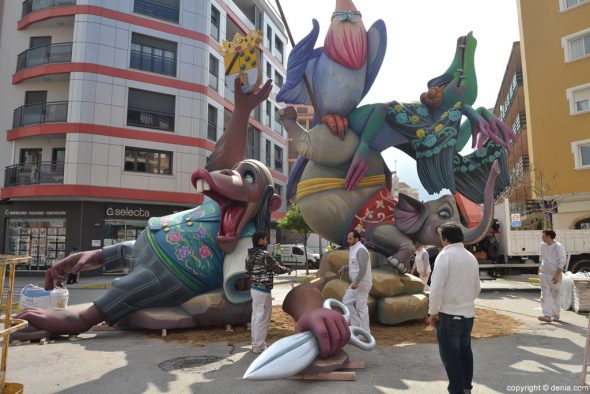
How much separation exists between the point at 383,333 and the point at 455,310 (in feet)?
11.0

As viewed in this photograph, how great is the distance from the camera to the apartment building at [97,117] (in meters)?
18.9

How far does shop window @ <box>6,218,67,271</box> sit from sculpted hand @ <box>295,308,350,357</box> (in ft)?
59.8

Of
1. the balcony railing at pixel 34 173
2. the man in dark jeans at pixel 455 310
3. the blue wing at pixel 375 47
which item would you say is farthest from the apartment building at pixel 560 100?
the balcony railing at pixel 34 173

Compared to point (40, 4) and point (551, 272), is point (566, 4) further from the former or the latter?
point (40, 4)

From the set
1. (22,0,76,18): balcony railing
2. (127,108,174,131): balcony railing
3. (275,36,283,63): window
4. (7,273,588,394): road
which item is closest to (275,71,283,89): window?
(275,36,283,63): window

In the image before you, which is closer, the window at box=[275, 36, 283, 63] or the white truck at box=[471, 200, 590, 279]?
the white truck at box=[471, 200, 590, 279]

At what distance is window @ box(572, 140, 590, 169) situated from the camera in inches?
722

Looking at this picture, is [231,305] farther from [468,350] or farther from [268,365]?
[468,350]

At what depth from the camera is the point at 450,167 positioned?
7.68 meters

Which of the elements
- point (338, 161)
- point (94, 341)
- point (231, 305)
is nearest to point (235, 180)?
point (231, 305)

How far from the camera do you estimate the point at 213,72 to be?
75.6 ft

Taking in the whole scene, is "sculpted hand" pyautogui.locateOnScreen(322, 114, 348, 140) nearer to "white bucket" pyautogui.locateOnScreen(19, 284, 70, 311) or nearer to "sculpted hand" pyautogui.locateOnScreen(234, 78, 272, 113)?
"sculpted hand" pyautogui.locateOnScreen(234, 78, 272, 113)

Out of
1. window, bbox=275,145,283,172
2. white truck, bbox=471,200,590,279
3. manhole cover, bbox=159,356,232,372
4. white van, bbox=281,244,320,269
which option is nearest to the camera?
manhole cover, bbox=159,356,232,372

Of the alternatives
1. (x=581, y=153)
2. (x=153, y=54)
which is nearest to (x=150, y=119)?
(x=153, y=54)
